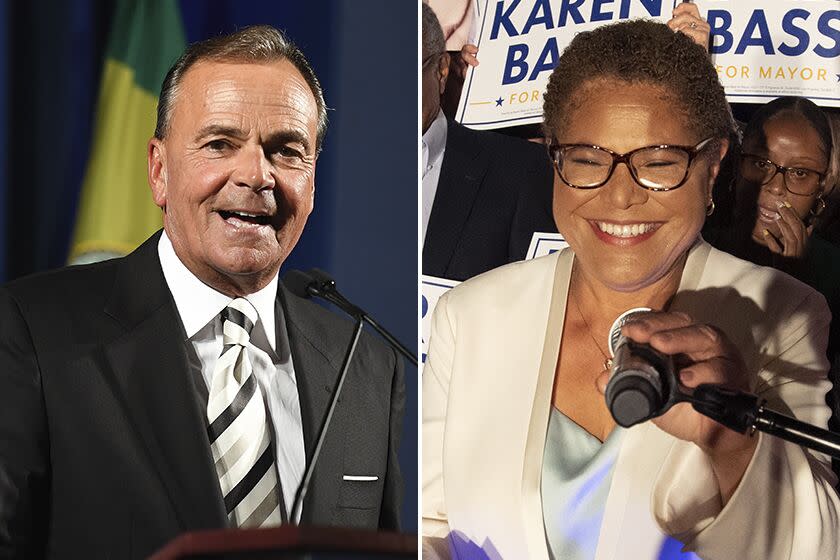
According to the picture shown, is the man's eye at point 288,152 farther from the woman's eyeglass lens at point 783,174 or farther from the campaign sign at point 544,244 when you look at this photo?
the woman's eyeglass lens at point 783,174

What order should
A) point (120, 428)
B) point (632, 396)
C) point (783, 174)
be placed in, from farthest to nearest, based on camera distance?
point (120, 428)
point (783, 174)
point (632, 396)

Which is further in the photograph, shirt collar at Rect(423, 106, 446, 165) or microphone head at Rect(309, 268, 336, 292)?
microphone head at Rect(309, 268, 336, 292)

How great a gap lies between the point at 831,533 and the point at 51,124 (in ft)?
6.80

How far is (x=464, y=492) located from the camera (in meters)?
1.67

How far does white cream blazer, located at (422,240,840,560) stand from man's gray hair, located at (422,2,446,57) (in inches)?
14.1

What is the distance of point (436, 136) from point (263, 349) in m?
0.96

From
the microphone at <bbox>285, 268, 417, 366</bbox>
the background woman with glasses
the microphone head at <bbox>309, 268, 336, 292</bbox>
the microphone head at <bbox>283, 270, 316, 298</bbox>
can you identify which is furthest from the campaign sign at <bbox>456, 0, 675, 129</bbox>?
the microphone head at <bbox>283, 270, 316, 298</bbox>

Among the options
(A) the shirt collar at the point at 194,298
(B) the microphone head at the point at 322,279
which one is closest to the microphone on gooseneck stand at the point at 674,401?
(B) the microphone head at the point at 322,279

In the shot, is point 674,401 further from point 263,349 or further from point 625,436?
→ point 263,349

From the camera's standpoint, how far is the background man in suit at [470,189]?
1.66 metres

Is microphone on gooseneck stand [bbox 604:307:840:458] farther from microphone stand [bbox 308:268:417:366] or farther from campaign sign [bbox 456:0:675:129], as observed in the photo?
microphone stand [bbox 308:268:417:366]

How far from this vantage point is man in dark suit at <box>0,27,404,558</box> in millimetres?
2293

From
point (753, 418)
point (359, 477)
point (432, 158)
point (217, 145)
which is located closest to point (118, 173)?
point (217, 145)

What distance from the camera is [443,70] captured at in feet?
5.74
